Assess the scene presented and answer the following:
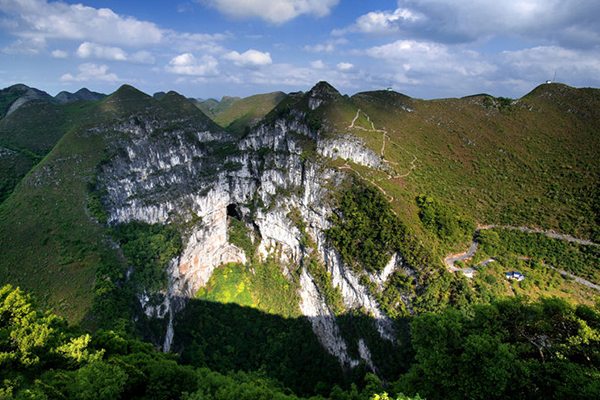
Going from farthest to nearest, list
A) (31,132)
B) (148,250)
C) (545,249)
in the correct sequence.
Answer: (31,132)
(148,250)
(545,249)

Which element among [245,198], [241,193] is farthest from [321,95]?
[245,198]

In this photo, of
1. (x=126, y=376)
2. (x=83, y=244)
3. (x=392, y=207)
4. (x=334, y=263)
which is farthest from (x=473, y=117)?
(x=83, y=244)

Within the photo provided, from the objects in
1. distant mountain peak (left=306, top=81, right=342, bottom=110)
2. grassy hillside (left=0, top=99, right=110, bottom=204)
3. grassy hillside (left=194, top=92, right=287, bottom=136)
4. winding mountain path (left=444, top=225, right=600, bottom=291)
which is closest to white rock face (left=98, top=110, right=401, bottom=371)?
distant mountain peak (left=306, top=81, right=342, bottom=110)

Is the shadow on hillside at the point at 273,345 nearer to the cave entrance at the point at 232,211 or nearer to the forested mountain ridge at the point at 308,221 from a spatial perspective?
the forested mountain ridge at the point at 308,221

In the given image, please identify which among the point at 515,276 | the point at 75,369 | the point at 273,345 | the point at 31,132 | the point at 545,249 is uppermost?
the point at 31,132

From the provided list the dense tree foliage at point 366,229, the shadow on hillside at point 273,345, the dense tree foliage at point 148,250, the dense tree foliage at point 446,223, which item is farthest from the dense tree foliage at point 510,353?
the dense tree foliage at point 148,250

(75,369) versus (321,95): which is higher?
(321,95)

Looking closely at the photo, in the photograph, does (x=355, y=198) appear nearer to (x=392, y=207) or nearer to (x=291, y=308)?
(x=392, y=207)

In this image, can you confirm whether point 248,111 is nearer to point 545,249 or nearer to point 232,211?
point 232,211

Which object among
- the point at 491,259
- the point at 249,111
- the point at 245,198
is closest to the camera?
the point at 491,259
